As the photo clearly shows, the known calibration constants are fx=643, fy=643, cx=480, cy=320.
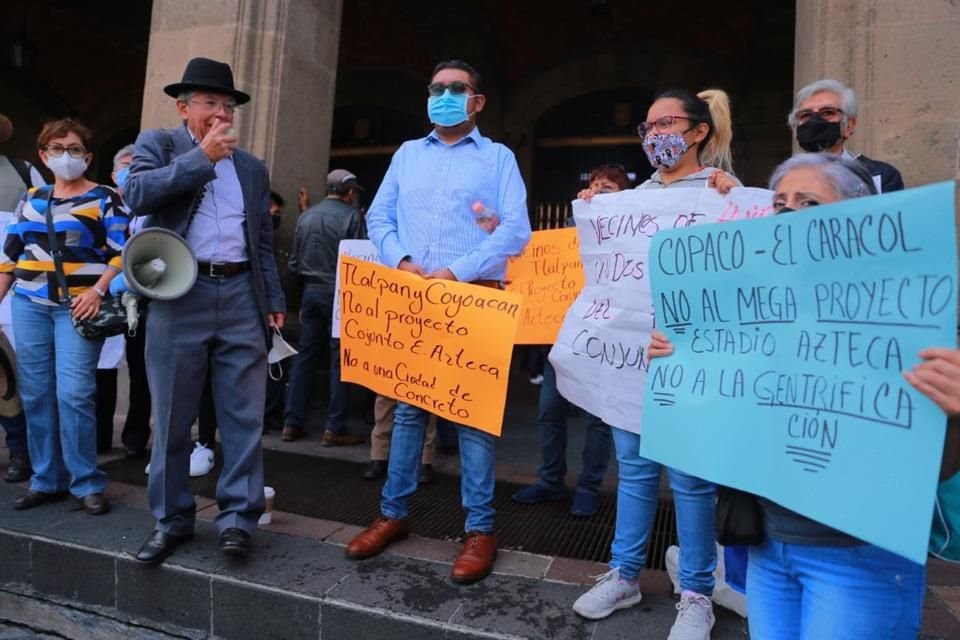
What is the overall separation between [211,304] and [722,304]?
2143mm

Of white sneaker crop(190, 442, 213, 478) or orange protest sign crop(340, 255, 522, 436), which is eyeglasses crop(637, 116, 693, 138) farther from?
white sneaker crop(190, 442, 213, 478)

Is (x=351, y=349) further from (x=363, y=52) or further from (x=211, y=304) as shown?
(x=363, y=52)

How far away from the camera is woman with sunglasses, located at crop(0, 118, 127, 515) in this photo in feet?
11.0

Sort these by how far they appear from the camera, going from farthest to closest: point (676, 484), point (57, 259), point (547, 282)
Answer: point (547, 282) → point (57, 259) → point (676, 484)

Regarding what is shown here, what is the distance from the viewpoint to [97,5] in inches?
380

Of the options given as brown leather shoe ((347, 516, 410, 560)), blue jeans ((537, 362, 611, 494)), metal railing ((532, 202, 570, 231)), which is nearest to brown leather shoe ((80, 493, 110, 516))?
brown leather shoe ((347, 516, 410, 560))

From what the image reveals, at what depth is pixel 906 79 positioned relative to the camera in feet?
12.5

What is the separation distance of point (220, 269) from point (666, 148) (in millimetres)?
1946

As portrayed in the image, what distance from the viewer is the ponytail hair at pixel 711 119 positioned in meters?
2.41

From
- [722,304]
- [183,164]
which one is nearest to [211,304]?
[183,164]

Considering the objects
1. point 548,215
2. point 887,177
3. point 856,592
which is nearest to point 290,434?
point 887,177

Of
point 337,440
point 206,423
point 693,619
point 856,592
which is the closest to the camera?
point 856,592

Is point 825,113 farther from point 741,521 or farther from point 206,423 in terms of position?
point 206,423

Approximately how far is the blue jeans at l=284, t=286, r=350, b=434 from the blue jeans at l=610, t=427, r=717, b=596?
9.73 ft
